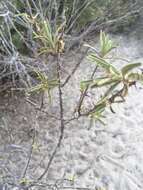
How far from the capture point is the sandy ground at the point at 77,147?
270cm

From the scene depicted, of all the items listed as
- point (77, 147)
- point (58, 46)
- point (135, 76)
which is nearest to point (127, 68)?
point (135, 76)

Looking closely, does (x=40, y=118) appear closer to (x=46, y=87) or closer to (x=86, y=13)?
(x=46, y=87)

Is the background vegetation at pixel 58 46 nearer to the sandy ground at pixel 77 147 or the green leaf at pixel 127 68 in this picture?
the green leaf at pixel 127 68

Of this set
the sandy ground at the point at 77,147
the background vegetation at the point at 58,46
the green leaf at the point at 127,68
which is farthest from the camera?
the sandy ground at the point at 77,147

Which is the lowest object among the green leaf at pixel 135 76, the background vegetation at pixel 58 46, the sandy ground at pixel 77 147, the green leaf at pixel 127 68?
the sandy ground at pixel 77 147

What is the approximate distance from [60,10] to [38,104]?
0.82 metres

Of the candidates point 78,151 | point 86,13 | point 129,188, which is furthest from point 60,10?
point 129,188

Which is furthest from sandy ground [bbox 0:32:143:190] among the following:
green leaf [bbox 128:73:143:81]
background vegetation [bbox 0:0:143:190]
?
green leaf [bbox 128:73:143:81]

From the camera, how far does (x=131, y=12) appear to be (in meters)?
3.80

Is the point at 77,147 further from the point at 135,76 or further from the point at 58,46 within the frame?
the point at 135,76

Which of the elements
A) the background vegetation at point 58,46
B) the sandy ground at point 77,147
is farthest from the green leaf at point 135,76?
the sandy ground at point 77,147

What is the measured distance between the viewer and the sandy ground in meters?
2.70

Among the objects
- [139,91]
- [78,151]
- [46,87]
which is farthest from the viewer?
[139,91]

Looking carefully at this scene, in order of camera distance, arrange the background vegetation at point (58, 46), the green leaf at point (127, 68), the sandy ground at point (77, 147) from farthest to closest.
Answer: the sandy ground at point (77, 147), the background vegetation at point (58, 46), the green leaf at point (127, 68)
